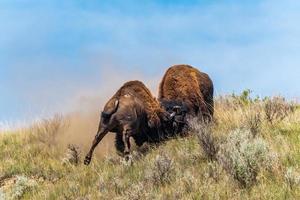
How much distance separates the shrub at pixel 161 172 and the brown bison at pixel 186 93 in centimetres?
404

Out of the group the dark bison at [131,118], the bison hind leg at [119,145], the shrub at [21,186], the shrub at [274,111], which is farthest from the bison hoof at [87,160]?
the shrub at [274,111]

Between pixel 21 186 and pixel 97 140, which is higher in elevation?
pixel 97 140

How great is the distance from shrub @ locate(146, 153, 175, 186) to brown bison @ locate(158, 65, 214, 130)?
404cm

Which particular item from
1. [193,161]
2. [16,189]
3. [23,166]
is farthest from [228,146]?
[23,166]

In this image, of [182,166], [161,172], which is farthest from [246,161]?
[182,166]

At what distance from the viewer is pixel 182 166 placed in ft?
30.7

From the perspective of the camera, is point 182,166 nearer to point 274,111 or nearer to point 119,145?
point 119,145

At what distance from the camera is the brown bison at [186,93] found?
1306 centimetres

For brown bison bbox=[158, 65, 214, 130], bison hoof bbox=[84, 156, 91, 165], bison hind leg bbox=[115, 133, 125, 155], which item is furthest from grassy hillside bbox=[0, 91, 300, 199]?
brown bison bbox=[158, 65, 214, 130]

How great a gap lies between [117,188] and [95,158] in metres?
3.34

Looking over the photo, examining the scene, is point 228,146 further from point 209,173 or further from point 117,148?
point 117,148

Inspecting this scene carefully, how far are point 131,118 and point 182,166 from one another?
2.37 metres

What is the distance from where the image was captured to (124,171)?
33.3 feet

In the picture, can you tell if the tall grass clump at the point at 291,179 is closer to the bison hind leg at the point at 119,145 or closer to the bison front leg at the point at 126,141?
the bison front leg at the point at 126,141
